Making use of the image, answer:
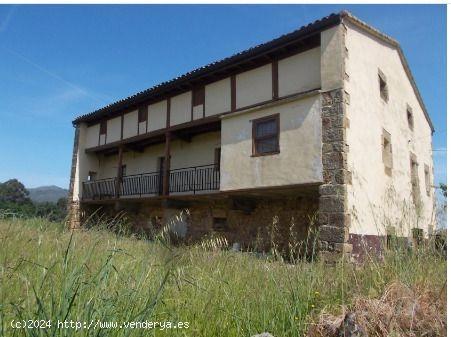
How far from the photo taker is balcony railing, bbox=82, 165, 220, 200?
42.0 ft

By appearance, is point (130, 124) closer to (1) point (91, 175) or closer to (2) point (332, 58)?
(1) point (91, 175)

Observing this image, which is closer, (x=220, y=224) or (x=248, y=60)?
(x=248, y=60)

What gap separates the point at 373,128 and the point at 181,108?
6.11m

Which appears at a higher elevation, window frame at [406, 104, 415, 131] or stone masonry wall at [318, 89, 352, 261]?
window frame at [406, 104, 415, 131]

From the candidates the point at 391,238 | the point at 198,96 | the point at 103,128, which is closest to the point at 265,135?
the point at 198,96

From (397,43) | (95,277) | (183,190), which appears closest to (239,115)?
(183,190)

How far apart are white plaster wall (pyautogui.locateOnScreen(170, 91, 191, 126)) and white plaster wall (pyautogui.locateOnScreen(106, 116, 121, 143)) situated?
3353 millimetres

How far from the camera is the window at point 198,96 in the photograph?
12477 millimetres

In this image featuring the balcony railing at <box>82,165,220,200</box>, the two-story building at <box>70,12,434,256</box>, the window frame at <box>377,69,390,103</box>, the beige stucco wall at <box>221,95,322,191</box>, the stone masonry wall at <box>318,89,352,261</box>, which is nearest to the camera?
the stone masonry wall at <box>318,89,352,261</box>

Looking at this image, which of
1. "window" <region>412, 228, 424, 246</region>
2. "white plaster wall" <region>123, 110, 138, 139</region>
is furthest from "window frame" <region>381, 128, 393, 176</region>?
"white plaster wall" <region>123, 110, 138, 139</region>

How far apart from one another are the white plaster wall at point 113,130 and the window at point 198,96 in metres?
4.50

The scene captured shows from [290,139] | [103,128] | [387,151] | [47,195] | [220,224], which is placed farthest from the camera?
[47,195]

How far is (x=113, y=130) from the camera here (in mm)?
16094

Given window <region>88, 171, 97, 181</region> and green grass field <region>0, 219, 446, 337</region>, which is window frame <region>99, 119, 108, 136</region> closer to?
window <region>88, 171, 97, 181</region>
